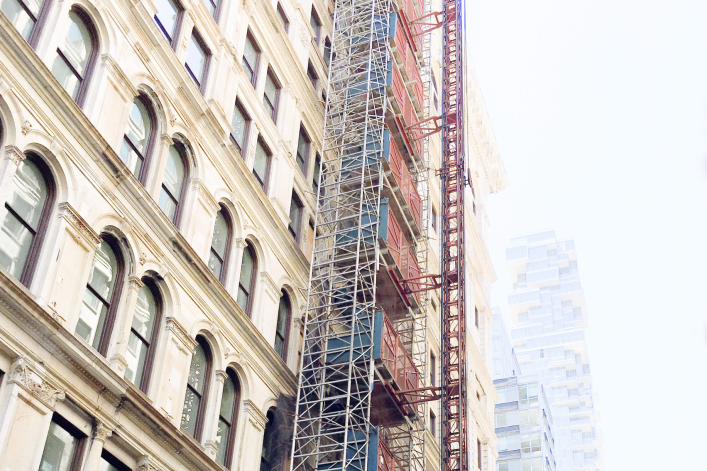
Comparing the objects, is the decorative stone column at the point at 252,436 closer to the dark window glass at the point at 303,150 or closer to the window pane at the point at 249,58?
the dark window glass at the point at 303,150

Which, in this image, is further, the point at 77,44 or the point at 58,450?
the point at 77,44

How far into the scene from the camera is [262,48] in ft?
98.0

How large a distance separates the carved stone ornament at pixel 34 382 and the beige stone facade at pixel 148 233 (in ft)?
0.09

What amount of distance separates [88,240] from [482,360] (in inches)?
1389

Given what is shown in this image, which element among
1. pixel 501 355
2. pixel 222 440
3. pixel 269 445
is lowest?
pixel 222 440

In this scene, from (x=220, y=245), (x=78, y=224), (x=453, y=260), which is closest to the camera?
(x=78, y=224)

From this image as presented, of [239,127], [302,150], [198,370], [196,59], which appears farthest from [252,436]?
[302,150]

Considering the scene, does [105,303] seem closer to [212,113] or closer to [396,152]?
[212,113]

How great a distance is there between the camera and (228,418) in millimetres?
22875

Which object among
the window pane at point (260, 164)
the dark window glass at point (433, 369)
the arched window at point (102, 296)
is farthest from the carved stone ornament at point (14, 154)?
the dark window glass at point (433, 369)

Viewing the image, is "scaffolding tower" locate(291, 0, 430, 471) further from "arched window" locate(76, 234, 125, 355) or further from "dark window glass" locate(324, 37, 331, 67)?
"arched window" locate(76, 234, 125, 355)

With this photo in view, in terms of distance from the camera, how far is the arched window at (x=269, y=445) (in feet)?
80.6

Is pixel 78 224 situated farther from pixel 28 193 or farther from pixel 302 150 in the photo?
pixel 302 150

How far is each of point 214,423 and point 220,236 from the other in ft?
17.5
